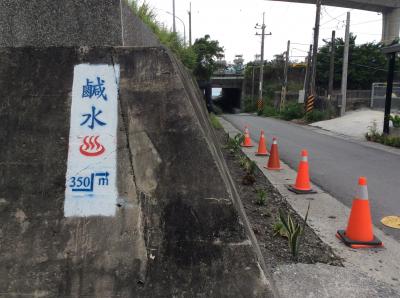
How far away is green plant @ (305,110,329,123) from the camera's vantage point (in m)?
29.7

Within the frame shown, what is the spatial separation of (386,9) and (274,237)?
48732 mm

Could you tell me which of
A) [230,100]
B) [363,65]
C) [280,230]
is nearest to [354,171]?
[280,230]

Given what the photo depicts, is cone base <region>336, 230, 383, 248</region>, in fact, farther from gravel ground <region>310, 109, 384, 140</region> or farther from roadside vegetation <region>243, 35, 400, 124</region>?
roadside vegetation <region>243, 35, 400, 124</region>

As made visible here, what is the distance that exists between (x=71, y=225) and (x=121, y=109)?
100cm

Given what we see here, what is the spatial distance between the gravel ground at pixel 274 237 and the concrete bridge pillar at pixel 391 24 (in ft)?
149

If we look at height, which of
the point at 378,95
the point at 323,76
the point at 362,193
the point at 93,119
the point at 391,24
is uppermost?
the point at 391,24

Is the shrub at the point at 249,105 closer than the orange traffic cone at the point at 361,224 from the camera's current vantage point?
No

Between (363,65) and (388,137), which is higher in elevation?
(363,65)

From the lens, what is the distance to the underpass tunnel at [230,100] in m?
72.4

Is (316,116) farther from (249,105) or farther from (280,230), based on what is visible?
(249,105)

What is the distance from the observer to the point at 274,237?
4.77 meters

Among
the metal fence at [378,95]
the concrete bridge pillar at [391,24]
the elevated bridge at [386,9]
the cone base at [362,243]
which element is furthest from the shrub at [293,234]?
the concrete bridge pillar at [391,24]

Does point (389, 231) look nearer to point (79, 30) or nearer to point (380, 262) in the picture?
point (380, 262)

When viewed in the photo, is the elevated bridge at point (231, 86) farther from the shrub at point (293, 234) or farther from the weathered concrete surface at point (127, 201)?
the weathered concrete surface at point (127, 201)
